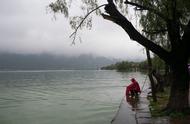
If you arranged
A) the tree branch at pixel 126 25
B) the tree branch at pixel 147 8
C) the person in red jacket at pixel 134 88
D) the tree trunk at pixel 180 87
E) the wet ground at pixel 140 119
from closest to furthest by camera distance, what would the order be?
the wet ground at pixel 140 119
the tree branch at pixel 147 8
the tree branch at pixel 126 25
the tree trunk at pixel 180 87
the person in red jacket at pixel 134 88

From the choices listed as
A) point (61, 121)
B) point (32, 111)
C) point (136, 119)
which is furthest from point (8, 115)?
point (136, 119)

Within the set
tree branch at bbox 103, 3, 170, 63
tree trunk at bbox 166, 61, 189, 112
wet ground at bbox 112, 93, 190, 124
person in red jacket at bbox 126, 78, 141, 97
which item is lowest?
wet ground at bbox 112, 93, 190, 124

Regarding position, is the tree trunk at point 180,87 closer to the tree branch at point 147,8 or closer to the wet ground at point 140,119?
the wet ground at point 140,119

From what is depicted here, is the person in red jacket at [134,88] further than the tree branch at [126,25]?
Yes

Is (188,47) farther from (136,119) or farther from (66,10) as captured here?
(66,10)

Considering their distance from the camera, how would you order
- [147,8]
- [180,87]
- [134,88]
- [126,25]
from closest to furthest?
[147,8], [126,25], [180,87], [134,88]

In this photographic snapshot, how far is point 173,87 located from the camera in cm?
1567

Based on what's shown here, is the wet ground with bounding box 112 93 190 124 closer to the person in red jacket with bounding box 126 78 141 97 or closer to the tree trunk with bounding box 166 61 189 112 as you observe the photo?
the tree trunk with bounding box 166 61 189 112

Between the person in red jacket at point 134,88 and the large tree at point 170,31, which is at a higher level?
the large tree at point 170,31

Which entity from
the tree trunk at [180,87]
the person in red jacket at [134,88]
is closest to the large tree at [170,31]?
the tree trunk at [180,87]

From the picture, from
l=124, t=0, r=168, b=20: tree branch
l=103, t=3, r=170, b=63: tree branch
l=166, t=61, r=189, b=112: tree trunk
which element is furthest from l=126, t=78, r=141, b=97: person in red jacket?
l=124, t=0, r=168, b=20: tree branch

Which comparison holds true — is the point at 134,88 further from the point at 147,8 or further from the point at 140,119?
the point at 147,8

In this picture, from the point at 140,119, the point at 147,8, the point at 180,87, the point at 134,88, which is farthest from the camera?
the point at 134,88

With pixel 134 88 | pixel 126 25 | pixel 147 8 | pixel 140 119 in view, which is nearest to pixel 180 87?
pixel 140 119
